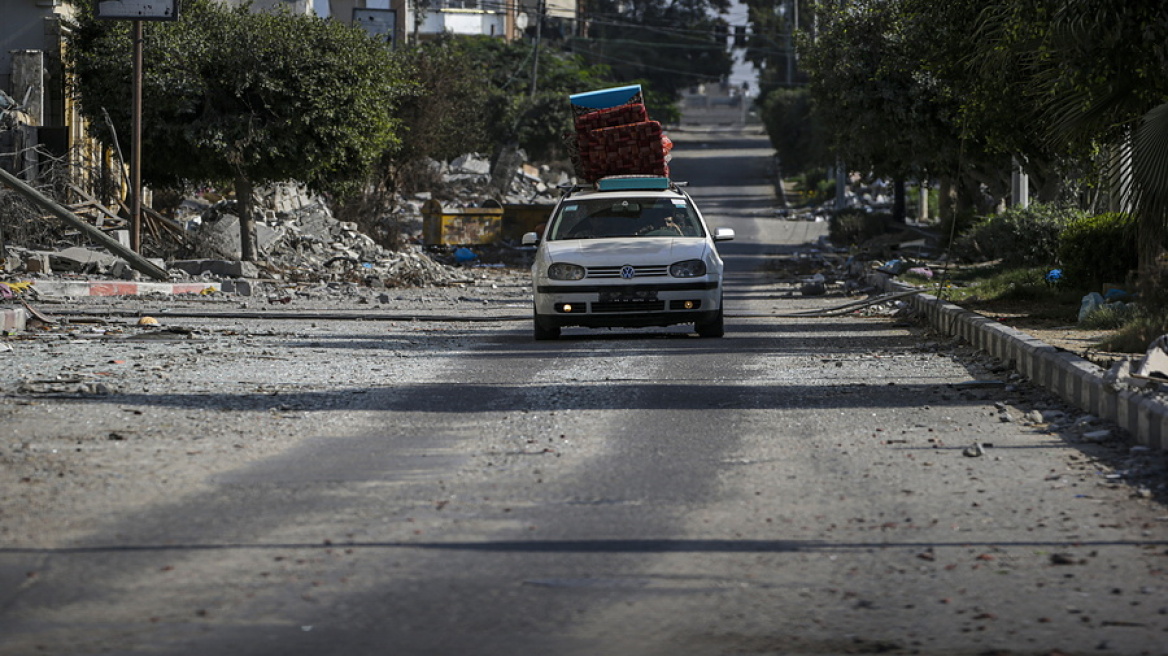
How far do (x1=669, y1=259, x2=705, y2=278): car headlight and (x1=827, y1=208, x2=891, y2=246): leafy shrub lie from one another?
1168 inches

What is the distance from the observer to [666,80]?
115 m

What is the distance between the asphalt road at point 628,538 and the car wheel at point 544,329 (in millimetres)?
4545

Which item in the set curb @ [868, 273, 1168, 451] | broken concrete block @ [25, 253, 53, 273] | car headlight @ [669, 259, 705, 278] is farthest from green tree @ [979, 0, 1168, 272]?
broken concrete block @ [25, 253, 53, 273]

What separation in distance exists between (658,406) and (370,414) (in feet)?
6.26

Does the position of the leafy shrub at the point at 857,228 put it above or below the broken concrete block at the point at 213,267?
above

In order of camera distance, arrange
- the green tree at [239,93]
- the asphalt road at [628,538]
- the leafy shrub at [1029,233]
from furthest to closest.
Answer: the green tree at [239,93] < the leafy shrub at [1029,233] < the asphalt road at [628,538]

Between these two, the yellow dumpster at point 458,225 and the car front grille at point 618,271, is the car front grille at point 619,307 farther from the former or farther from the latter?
the yellow dumpster at point 458,225

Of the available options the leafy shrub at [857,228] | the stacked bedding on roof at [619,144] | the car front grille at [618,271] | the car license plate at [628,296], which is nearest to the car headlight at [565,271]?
the car front grille at [618,271]

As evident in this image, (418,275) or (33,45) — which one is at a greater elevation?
(33,45)

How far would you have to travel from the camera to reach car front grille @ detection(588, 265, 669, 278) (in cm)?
1545

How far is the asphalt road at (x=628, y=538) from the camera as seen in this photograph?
482cm

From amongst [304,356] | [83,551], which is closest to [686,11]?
[304,356]

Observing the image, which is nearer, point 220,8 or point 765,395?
point 765,395

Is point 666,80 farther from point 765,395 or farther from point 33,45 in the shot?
point 765,395
